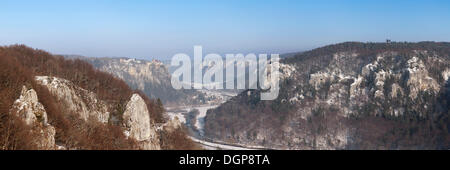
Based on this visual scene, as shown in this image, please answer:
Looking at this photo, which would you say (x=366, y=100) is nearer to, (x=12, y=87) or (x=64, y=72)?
(x=64, y=72)

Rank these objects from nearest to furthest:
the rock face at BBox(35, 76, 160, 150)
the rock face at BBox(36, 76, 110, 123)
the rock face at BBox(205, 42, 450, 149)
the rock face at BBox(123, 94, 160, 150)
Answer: the rock face at BBox(36, 76, 110, 123), the rock face at BBox(35, 76, 160, 150), the rock face at BBox(123, 94, 160, 150), the rock face at BBox(205, 42, 450, 149)

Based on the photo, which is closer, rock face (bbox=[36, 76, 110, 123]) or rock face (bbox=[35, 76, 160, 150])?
rock face (bbox=[36, 76, 110, 123])

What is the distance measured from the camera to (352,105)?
403ft

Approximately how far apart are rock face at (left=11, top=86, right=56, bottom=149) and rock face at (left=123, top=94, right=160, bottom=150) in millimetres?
13848

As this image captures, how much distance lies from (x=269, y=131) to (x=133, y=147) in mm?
88402

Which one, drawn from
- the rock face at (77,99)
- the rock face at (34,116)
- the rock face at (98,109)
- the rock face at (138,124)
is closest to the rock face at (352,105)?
the rock face at (138,124)

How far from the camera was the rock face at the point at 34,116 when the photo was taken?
82.7ft

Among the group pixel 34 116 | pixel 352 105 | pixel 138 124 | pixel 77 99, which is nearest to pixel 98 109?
pixel 77 99

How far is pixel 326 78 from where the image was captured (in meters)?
132

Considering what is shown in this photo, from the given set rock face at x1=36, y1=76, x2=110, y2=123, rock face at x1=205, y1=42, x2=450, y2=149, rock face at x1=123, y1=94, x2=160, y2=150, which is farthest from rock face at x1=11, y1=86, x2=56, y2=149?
rock face at x1=205, y1=42, x2=450, y2=149

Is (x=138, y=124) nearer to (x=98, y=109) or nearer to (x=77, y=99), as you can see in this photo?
(x=98, y=109)

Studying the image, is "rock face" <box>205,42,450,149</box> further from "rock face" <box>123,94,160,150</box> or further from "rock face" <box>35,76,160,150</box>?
"rock face" <box>35,76,160,150</box>

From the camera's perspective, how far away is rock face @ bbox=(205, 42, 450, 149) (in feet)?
366
